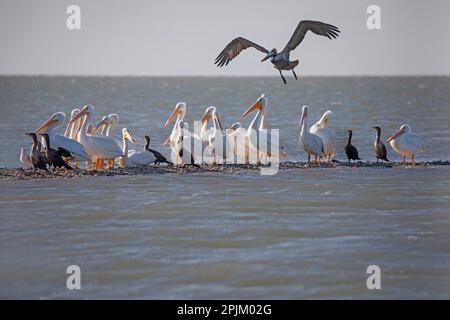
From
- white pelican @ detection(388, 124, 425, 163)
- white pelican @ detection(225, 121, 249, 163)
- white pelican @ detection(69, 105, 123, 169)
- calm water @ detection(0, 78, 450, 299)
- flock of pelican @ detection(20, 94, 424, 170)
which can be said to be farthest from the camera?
white pelican @ detection(388, 124, 425, 163)

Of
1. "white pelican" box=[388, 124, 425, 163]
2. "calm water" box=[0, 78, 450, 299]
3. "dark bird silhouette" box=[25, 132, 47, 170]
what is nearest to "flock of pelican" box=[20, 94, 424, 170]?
"white pelican" box=[388, 124, 425, 163]

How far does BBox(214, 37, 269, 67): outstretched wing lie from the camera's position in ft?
48.1

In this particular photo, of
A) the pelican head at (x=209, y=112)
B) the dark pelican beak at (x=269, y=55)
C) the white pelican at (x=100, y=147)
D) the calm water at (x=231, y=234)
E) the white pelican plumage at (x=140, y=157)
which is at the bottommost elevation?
the calm water at (x=231, y=234)

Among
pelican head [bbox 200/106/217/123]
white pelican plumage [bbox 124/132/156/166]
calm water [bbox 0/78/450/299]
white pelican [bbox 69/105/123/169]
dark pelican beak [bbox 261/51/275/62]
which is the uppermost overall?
dark pelican beak [bbox 261/51/275/62]

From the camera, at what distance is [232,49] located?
1478 centimetres

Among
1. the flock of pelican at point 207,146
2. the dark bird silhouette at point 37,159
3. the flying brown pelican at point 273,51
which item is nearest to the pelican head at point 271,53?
the flying brown pelican at point 273,51

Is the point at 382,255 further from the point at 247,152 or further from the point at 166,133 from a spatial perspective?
the point at 166,133

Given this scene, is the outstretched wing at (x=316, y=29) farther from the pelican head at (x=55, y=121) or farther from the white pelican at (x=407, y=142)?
the pelican head at (x=55, y=121)

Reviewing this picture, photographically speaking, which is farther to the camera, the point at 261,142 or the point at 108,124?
the point at 108,124

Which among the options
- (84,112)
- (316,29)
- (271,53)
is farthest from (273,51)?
(84,112)

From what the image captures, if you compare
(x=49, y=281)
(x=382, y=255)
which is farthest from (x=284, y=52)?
(x=49, y=281)

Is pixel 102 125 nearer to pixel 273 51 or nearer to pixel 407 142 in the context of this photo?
pixel 273 51

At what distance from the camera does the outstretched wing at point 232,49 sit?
577 inches

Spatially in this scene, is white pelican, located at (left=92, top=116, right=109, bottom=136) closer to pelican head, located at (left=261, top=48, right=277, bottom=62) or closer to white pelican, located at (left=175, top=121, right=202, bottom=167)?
white pelican, located at (left=175, top=121, right=202, bottom=167)
